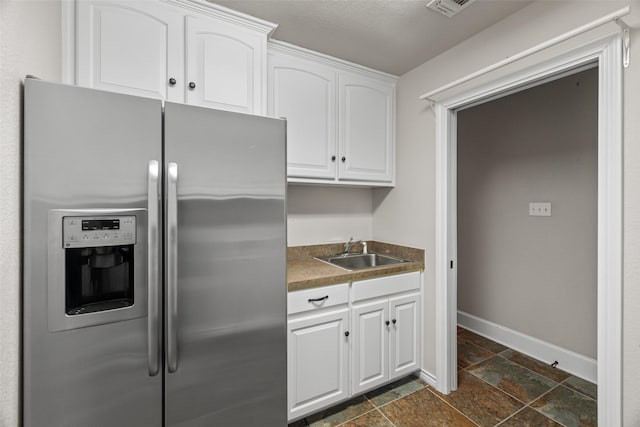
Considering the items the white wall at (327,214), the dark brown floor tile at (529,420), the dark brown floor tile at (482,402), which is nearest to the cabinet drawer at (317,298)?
the white wall at (327,214)

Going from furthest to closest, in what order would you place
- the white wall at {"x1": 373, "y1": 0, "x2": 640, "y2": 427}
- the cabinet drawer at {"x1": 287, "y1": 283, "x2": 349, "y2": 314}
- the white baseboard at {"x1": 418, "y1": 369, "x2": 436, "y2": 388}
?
1. the white baseboard at {"x1": 418, "y1": 369, "x2": 436, "y2": 388}
2. the cabinet drawer at {"x1": 287, "y1": 283, "x2": 349, "y2": 314}
3. the white wall at {"x1": 373, "y1": 0, "x2": 640, "y2": 427}

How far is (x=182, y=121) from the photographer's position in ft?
3.50

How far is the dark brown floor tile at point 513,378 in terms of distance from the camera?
197cm

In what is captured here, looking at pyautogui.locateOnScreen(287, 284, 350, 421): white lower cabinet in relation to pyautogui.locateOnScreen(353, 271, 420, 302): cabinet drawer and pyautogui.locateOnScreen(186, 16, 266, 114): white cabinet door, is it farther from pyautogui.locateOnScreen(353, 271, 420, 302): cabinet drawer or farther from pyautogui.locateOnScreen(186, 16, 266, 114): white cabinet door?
pyautogui.locateOnScreen(186, 16, 266, 114): white cabinet door

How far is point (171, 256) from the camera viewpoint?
Result: 3.33 ft

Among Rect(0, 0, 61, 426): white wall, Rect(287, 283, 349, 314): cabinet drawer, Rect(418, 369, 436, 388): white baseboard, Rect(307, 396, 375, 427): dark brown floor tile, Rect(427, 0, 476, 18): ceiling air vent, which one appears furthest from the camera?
Rect(418, 369, 436, 388): white baseboard

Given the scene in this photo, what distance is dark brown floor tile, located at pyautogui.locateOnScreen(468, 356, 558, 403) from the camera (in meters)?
1.97

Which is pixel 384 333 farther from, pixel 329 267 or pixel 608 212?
pixel 608 212

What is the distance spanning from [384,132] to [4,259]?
2.25m

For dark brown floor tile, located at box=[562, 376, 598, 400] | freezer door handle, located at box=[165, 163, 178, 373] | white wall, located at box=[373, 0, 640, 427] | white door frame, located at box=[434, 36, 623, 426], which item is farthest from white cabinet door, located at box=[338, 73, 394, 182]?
dark brown floor tile, located at box=[562, 376, 598, 400]

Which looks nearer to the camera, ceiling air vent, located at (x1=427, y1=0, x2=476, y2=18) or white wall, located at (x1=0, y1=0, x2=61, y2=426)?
white wall, located at (x1=0, y1=0, x2=61, y2=426)

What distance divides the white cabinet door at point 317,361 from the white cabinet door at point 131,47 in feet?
4.87

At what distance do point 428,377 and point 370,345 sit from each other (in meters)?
0.60

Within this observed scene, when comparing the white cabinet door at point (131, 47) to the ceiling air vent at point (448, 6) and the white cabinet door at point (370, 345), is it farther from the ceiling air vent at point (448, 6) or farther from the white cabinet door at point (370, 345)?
the white cabinet door at point (370, 345)
